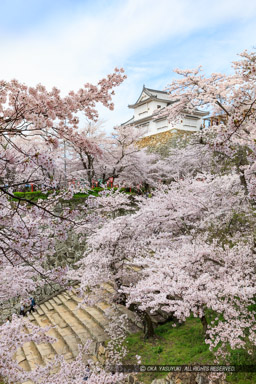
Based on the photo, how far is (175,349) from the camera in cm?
591

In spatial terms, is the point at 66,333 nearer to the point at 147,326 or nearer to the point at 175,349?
the point at 147,326

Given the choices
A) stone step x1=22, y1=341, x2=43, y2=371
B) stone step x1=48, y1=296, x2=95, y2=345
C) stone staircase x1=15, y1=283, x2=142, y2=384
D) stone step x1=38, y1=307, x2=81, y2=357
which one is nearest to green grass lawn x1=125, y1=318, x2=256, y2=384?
stone staircase x1=15, y1=283, x2=142, y2=384

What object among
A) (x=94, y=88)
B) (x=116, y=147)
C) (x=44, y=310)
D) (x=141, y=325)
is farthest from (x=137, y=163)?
(x=94, y=88)

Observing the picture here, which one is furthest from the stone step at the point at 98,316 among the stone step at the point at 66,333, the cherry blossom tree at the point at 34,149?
the cherry blossom tree at the point at 34,149

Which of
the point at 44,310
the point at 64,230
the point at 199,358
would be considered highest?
the point at 64,230

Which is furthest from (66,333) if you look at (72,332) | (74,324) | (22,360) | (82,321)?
(22,360)

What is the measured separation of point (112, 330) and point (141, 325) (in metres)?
0.93

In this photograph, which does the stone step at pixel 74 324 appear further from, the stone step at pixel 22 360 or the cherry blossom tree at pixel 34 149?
the cherry blossom tree at pixel 34 149

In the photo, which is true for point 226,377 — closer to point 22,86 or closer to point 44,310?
point 22,86

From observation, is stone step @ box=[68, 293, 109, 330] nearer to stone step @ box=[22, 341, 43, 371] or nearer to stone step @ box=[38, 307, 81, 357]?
stone step @ box=[38, 307, 81, 357]

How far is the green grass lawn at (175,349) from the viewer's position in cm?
488

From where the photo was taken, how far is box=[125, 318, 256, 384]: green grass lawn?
16.0ft

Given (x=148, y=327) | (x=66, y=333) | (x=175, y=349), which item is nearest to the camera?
(x=175, y=349)

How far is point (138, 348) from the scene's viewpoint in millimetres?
6539
